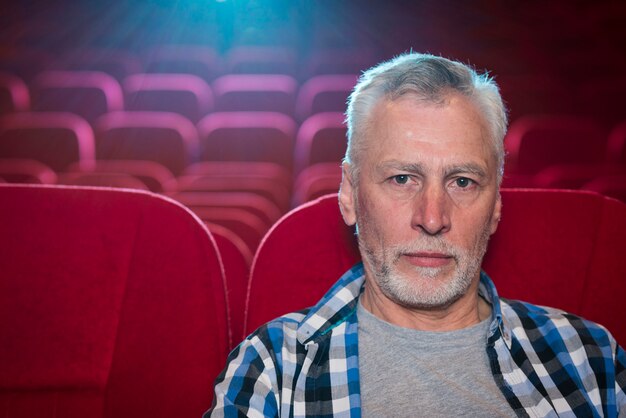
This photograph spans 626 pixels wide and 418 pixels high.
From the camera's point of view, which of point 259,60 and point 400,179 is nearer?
point 400,179

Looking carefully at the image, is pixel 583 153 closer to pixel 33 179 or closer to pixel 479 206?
pixel 479 206

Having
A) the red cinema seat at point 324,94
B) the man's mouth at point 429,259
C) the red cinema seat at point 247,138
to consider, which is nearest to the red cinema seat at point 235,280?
the man's mouth at point 429,259

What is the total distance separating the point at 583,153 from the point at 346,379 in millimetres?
1330

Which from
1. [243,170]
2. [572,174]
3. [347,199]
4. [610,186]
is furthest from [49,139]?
[610,186]

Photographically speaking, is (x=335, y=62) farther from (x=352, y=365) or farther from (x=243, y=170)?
(x=352, y=365)

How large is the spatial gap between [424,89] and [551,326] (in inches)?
17.4

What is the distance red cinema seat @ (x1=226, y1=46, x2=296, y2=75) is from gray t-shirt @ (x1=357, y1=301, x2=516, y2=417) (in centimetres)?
121

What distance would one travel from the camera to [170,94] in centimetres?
193

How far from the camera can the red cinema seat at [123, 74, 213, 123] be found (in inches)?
75.7

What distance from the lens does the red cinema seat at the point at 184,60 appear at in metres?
1.93

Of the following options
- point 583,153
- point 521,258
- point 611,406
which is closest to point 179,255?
point 521,258

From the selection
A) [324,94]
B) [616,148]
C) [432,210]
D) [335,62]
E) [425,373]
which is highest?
[335,62]

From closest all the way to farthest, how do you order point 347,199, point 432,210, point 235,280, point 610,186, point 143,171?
point 432,210, point 347,199, point 235,280, point 610,186, point 143,171

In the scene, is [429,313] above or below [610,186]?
below
